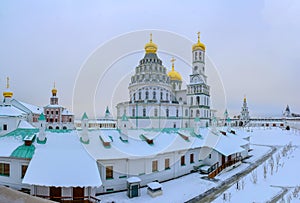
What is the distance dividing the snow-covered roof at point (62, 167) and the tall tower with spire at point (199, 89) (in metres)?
38.1

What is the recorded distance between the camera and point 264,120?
87.9 meters

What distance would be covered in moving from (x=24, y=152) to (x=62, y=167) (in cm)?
348

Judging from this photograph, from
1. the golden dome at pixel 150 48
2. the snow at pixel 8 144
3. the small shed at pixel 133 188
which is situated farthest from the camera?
the golden dome at pixel 150 48

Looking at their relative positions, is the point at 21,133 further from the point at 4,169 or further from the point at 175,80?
the point at 175,80

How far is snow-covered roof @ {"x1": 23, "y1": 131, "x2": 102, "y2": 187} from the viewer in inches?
481

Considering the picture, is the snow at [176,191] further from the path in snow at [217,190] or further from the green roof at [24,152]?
the green roof at [24,152]

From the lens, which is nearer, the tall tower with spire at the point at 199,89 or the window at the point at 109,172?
the window at the point at 109,172

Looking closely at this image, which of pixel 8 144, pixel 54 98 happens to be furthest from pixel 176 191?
pixel 54 98

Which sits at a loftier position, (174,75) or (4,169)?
(174,75)

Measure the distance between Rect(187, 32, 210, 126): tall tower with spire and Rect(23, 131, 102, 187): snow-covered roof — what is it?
38133 millimetres

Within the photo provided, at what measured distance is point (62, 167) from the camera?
13.0 m

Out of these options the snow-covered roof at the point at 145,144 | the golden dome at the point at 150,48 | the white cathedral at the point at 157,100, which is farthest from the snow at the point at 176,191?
the golden dome at the point at 150,48

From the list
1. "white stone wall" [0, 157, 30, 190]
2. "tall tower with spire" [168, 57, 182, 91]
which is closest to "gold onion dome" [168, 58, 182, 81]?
"tall tower with spire" [168, 57, 182, 91]

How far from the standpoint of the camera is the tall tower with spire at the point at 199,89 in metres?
50.0
